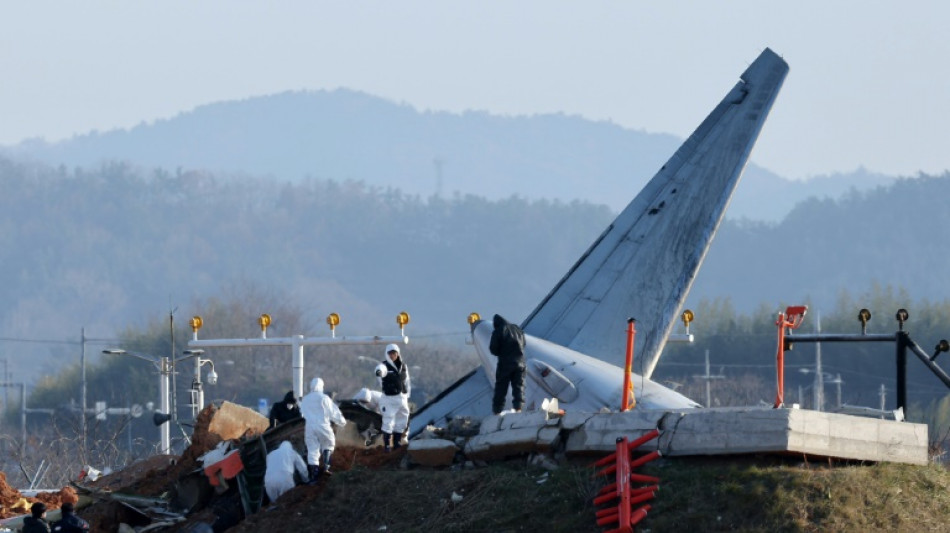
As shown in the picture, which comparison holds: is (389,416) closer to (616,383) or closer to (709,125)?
(616,383)

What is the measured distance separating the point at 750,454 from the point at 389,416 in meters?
7.19

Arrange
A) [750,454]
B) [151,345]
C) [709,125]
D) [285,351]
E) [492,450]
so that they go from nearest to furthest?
[750,454] → [492,450] → [709,125] → [151,345] → [285,351]

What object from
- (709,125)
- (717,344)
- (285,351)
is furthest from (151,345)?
(709,125)

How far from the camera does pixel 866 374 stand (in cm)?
10462

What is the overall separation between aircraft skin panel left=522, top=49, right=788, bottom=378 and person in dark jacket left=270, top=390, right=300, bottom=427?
18.4 ft

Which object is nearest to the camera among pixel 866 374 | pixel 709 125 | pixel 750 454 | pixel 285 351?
pixel 750 454

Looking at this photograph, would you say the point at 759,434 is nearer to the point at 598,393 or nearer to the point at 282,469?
the point at 598,393

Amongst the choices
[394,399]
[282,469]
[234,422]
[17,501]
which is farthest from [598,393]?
[17,501]

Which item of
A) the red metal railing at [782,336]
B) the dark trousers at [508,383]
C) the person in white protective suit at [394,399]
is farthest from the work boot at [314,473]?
the red metal railing at [782,336]

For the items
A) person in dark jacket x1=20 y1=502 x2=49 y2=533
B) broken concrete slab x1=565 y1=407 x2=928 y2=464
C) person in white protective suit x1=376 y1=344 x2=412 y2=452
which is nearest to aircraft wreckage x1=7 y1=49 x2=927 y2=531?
broken concrete slab x1=565 y1=407 x2=928 y2=464

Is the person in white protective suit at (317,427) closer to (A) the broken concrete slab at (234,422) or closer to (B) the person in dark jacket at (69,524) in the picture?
(B) the person in dark jacket at (69,524)

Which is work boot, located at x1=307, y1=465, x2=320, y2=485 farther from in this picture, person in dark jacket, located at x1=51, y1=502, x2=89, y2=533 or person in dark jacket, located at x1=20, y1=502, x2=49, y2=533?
person in dark jacket, located at x1=20, y1=502, x2=49, y2=533

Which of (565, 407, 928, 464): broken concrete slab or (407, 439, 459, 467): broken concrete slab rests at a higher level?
(565, 407, 928, 464): broken concrete slab

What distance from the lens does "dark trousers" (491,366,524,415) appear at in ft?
95.0
